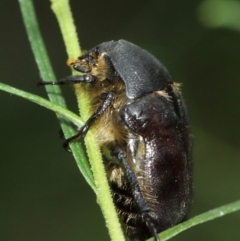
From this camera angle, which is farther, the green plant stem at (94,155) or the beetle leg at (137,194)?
the beetle leg at (137,194)

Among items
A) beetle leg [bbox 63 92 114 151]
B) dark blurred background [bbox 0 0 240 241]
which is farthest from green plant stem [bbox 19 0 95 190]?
dark blurred background [bbox 0 0 240 241]

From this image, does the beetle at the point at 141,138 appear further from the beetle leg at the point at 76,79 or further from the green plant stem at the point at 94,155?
the green plant stem at the point at 94,155

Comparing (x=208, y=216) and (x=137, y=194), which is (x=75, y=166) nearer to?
(x=137, y=194)

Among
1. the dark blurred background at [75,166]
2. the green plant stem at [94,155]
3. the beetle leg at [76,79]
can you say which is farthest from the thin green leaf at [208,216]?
the dark blurred background at [75,166]

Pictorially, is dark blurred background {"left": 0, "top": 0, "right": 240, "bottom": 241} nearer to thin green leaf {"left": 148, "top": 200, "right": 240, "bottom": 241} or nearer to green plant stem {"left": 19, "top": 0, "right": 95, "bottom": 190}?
green plant stem {"left": 19, "top": 0, "right": 95, "bottom": 190}

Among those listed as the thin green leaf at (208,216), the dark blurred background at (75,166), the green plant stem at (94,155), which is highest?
the green plant stem at (94,155)

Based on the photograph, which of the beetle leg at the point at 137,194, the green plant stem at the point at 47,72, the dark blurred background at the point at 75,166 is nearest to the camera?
the green plant stem at the point at 47,72
